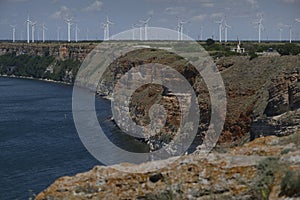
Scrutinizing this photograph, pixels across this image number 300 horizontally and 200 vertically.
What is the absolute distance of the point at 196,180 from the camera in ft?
20.8

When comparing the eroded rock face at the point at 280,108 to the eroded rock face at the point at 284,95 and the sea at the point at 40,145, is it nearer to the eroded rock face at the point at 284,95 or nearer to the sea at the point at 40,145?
the eroded rock face at the point at 284,95

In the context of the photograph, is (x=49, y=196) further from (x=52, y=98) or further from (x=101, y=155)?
(x=52, y=98)

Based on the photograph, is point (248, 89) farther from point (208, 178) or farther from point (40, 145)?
point (208, 178)

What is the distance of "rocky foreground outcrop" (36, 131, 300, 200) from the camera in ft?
20.2

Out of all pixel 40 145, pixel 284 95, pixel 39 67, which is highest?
pixel 39 67

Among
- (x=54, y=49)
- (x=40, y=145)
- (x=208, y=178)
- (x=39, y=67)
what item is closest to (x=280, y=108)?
(x=208, y=178)

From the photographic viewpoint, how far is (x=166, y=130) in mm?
40281

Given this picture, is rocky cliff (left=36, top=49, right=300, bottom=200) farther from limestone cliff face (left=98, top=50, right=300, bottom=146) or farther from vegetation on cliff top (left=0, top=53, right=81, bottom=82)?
vegetation on cliff top (left=0, top=53, right=81, bottom=82)

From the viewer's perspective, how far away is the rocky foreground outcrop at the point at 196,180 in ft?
20.2

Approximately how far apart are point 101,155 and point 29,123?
71.1ft

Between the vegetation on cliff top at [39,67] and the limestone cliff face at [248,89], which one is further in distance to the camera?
the vegetation on cliff top at [39,67]

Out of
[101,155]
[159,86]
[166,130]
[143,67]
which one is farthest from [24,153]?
[143,67]

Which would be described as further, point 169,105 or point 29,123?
point 29,123

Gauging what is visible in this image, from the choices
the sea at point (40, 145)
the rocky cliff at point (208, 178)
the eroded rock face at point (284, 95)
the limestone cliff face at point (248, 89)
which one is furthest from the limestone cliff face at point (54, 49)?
the rocky cliff at point (208, 178)
